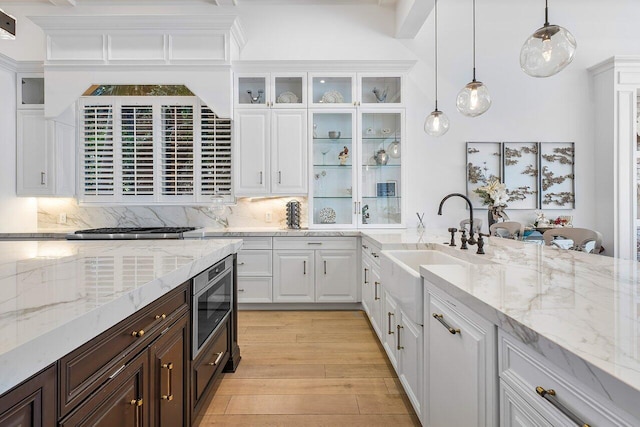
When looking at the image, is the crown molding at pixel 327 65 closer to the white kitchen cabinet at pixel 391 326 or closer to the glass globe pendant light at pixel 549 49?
the glass globe pendant light at pixel 549 49

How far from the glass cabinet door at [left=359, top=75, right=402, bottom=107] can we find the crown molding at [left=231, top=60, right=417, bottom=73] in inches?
4.1

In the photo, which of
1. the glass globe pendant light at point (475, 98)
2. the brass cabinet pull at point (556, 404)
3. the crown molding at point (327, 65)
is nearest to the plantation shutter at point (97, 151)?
the crown molding at point (327, 65)

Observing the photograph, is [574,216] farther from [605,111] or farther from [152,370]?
[152,370]

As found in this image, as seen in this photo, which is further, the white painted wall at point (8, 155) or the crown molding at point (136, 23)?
the white painted wall at point (8, 155)

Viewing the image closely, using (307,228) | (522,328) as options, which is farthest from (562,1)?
(522,328)

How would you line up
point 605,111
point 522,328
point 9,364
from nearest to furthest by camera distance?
point 9,364 → point 522,328 → point 605,111

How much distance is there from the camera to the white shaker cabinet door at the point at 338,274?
3650mm

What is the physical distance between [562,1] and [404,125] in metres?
2.66

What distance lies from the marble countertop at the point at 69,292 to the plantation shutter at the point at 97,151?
2.31m

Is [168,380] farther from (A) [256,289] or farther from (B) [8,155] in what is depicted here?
(B) [8,155]

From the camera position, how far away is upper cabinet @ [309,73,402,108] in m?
3.80

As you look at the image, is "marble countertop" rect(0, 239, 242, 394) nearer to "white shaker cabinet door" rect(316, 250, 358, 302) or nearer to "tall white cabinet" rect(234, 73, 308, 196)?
"white shaker cabinet door" rect(316, 250, 358, 302)

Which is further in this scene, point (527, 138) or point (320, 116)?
point (527, 138)

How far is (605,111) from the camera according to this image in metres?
3.98
